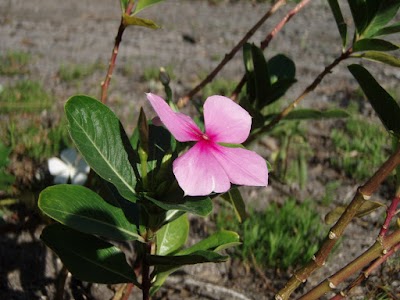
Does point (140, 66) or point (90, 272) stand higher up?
point (90, 272)

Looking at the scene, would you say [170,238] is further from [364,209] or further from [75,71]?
[75,71]

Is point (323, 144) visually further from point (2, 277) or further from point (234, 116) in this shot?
point (234, 116)

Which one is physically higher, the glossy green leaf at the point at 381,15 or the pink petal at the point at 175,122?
the glossy green leaf at the point at 381,15

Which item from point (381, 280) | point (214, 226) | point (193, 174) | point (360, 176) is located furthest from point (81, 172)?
point (360, 176)

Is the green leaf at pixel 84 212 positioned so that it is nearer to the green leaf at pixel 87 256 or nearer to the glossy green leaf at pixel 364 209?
the green leaf at pixel 87 256

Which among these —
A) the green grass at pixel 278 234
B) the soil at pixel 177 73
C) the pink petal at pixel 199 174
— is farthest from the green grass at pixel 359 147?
the pink petal at pixel 199 174

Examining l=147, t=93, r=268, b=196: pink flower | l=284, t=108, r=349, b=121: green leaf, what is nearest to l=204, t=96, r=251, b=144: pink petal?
l=147, t=93, r=268, b=196: pink flower

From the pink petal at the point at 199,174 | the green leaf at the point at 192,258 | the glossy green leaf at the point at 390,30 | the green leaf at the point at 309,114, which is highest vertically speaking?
the glossy green leaf at the point at 390,30

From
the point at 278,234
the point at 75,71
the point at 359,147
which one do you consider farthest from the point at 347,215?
the point at 75,71
